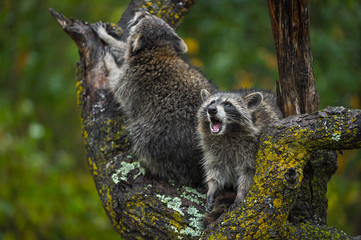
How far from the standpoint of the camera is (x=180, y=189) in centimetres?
379

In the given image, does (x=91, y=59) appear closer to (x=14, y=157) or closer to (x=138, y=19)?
(x=138, y=19)

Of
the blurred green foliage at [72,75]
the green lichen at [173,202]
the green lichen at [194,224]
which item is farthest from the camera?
the blurred green foliage at [72,75]

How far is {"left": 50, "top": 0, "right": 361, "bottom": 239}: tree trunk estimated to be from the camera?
9.66 ft

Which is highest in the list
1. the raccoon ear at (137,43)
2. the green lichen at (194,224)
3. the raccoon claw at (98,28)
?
the raccoon claw at (98,28)

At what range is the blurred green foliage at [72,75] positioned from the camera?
6.28m

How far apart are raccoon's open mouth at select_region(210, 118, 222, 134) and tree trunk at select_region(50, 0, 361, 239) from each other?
60cm

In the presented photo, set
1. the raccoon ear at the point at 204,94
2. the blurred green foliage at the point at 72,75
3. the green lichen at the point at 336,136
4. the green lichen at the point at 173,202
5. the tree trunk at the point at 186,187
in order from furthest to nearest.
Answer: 1. the blurred green foliage at the point at 72,75
2. the raccoon ear at the point at 204,94
3. the green lichen at the point at 173,202
4. the tree trunk at the point at 186,187
5. the green lichen at the point at 336,136

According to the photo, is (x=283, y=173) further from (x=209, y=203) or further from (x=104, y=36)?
(x=104, y=36)

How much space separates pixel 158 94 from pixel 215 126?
966mm

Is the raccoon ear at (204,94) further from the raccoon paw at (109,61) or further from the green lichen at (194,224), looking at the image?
the raccoon paw at (109,61)

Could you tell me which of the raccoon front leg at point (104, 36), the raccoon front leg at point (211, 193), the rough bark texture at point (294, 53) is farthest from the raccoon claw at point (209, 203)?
the raccoon front leg at point (104, 36)

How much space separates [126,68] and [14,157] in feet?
7.97

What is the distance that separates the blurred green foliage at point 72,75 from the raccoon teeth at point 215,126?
277 cm

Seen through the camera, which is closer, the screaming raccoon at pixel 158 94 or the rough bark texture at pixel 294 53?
the rough bark texture at pixel 294 53
